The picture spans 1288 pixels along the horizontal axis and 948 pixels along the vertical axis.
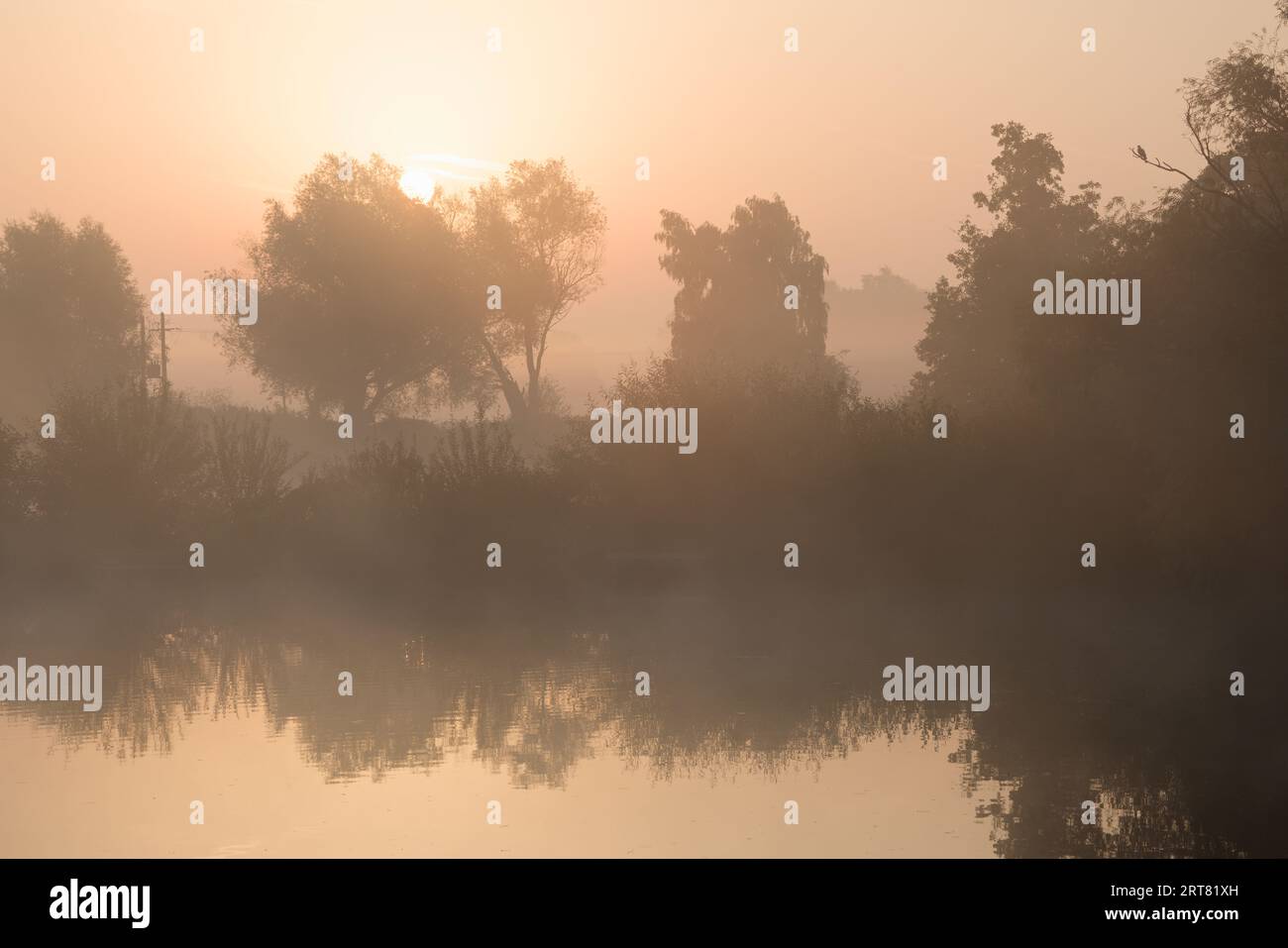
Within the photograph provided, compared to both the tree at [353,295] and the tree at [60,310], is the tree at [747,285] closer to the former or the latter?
the tree at [353,295]

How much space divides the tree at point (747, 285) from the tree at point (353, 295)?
15.3 m

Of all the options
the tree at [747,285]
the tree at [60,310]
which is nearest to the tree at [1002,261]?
the tree at [747,285]

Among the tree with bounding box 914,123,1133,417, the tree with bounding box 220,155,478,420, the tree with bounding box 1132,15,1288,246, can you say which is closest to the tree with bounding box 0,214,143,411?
the tree with bounding box 220,155,478,420

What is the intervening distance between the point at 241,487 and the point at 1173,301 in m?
26.2

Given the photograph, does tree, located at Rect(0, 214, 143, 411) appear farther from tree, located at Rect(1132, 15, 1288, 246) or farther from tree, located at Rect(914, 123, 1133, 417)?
tree, located at Rect(1132, 15, 1288, 246)

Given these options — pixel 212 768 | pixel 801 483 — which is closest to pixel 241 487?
pixel 801 483

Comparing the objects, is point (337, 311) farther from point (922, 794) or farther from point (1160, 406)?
point (922, 794)

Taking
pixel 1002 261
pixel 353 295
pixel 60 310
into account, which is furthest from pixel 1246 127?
pixel 60 310

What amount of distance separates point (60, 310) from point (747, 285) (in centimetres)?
4362

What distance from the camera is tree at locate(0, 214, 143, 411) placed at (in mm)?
94188

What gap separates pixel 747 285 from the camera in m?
86.7

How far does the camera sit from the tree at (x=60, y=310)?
94188 mm

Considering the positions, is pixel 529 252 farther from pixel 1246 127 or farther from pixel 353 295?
pixel 1246 127

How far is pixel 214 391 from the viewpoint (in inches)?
4658
